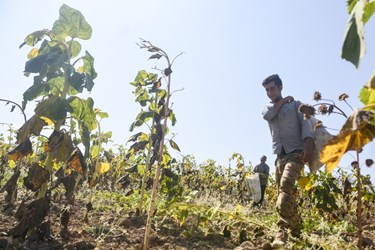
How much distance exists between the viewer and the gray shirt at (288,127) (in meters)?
3.86

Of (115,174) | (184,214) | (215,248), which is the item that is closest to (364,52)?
(184,214)

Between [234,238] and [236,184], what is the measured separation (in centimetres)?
929

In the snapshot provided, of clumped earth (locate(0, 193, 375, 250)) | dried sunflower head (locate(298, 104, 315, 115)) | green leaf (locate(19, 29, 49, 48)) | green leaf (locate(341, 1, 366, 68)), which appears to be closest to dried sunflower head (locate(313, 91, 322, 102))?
dried sunflower head (locate(298, 104, 315, 115))

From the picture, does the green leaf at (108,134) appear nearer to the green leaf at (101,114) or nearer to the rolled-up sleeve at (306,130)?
the green leaf at (101,114)

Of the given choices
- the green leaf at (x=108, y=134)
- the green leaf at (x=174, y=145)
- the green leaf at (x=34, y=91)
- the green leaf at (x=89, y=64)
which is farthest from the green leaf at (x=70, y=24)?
the green leaf at (x=108, y=134)

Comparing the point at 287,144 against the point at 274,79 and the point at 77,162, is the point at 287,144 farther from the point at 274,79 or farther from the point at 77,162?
the point at 77,162

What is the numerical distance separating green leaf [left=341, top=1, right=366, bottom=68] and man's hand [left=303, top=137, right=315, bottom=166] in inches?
120

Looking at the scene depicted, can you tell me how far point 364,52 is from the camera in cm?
63

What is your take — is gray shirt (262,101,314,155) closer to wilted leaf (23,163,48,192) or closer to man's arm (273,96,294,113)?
man's arm (273,96,294,113)

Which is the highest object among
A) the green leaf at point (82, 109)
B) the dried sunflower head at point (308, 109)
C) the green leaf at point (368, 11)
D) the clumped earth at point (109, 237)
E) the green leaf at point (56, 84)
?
the green leaf at point (56, 84)

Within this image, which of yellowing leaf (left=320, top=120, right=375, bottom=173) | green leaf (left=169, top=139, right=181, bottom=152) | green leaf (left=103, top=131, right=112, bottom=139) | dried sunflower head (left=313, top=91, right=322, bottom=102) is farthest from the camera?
green leaf (left=103, top=131, right=112, bottom=139)

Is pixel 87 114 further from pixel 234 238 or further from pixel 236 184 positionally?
pixel 236 184

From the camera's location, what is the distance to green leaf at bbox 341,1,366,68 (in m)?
0.66

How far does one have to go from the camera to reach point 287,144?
154 inches
